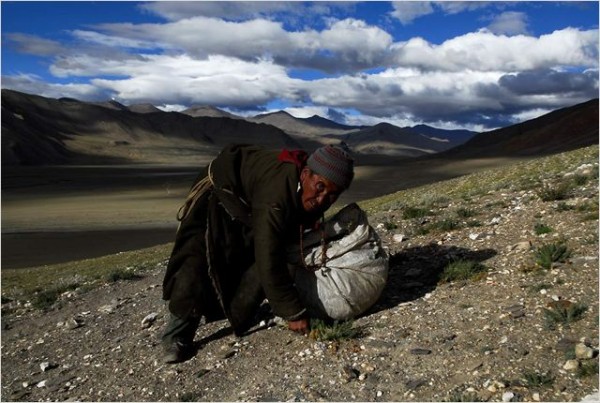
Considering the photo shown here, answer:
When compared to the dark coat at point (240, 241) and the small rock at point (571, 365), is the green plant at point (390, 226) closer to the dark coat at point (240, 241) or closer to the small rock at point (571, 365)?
the dark coat at point (240, 241)

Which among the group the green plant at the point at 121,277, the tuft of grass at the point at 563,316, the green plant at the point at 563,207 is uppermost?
the green plant at the point at 563,207

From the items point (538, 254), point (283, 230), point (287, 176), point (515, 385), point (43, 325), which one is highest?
point (287, 176)

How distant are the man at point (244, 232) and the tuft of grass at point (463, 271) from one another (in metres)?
1.55

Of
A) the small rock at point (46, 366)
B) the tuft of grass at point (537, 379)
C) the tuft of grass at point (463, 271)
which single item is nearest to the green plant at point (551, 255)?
the tuft of grass at point (463, 271)

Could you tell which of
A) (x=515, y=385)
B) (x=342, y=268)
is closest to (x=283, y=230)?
(x=342, y=268)

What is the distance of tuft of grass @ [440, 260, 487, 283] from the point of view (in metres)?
5.99

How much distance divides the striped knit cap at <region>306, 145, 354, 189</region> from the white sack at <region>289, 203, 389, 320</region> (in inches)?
28.2

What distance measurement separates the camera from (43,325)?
307 inches

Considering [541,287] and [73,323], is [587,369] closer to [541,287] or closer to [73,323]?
[541,287]

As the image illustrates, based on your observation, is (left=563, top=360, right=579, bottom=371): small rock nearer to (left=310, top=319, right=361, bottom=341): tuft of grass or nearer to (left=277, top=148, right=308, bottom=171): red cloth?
(left=310, top=319, right=361, bottom=341): tuft of grass

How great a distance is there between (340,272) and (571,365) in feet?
6.25

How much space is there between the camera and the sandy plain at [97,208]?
3003 cm

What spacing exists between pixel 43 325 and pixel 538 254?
578 cm

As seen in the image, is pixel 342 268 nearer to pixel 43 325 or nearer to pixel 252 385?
pixel 252 385
